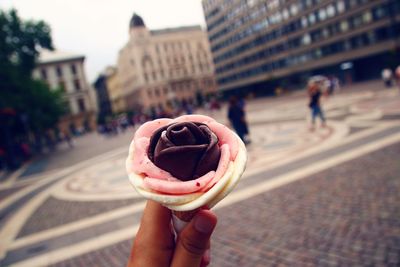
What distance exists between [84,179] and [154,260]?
38.4 feet

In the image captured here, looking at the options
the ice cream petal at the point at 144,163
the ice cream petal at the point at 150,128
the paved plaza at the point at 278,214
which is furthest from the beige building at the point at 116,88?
the ice cream petal at the point at 144,163

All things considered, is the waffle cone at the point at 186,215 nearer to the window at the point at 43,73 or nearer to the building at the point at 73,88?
the building at the point at 73,88

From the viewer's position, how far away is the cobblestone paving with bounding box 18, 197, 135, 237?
7.18m

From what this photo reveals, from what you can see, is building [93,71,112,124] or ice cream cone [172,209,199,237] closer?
ice cream cone [172,209,199,237]

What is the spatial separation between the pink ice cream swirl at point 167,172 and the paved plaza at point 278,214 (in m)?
A: 3.05

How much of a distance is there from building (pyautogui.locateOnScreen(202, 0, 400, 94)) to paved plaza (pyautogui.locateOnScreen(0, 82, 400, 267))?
23.8 metres

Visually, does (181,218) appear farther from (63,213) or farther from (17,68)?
(17,68)

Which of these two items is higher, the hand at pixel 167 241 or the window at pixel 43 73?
the window at pixel 43 73

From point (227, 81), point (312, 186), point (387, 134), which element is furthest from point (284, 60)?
point (312, 186)

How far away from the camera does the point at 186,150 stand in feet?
3.83

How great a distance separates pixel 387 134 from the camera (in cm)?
923

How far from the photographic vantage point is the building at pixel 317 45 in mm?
35344

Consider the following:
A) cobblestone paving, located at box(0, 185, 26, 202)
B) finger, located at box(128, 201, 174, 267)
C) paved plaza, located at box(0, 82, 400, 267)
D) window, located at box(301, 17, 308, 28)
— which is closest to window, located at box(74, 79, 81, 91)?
window, located at box(301, 17, 308, 28)

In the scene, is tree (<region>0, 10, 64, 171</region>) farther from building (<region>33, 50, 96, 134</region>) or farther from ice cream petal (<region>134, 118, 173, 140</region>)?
building (<region>33, 50, 96, 134</region>)
